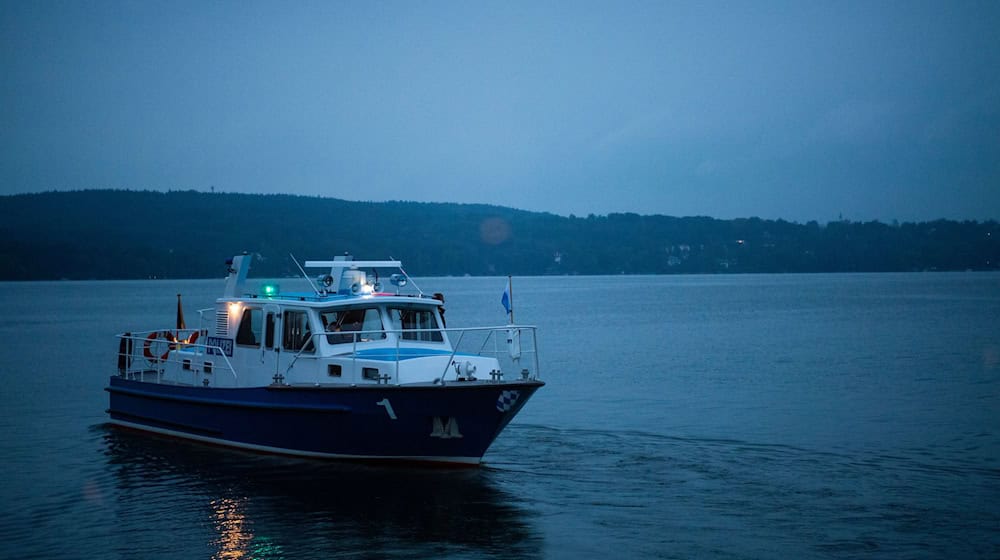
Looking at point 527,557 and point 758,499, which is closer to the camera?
point 527,557

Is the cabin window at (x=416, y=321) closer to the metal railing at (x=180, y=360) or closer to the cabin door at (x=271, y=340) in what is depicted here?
the cabin door at (x=271, y=340)

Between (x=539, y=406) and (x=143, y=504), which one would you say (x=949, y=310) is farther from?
(x=143, y=504)

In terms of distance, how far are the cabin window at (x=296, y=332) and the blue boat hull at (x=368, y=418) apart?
1.05m

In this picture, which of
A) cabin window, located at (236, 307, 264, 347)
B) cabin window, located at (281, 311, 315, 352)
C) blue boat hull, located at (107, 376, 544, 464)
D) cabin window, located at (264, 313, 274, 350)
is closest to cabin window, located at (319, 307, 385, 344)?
cabin window, located at (281, 311, 315, 352)

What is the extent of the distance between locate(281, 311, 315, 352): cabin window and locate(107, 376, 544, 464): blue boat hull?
1052 millimetres

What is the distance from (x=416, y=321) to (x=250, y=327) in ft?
11.4

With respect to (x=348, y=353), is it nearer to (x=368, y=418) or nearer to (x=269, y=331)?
(x=368, y=418)

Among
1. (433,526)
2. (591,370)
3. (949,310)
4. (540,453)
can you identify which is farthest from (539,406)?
(949,310)

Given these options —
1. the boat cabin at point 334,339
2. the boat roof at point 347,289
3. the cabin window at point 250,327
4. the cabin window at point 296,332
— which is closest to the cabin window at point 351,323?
the boat cabin at point 334,339

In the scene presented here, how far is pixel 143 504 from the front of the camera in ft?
54.1

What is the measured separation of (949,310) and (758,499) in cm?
7011

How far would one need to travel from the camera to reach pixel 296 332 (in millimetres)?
18797

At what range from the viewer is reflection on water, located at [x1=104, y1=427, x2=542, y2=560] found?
1398 cm

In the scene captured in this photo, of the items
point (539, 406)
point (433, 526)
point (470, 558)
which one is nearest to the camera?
point (470, 558)
